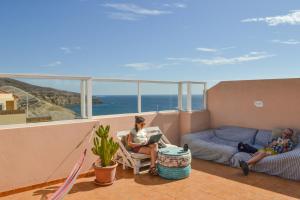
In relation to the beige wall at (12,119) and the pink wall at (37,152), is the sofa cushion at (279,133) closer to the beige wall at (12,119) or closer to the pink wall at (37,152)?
the pink wall at (37,152)

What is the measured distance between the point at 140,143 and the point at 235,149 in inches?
74.9

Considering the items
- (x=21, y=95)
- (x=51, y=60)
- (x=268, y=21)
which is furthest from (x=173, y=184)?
(x=51, y=60)

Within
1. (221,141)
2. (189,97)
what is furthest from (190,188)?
(189,97)

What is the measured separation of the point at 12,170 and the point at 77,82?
1.67 m

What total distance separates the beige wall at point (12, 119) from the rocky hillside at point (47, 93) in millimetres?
369

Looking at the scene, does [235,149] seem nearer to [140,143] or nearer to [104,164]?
[140,143]

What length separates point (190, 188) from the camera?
12.6 feet

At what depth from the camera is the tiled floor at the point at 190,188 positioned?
3551 millimetres

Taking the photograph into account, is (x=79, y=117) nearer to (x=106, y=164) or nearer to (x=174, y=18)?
(x=106, y=164)

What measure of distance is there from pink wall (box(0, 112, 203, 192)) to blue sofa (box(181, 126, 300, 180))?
2.30 meters

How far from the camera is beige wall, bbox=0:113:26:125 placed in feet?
12.0

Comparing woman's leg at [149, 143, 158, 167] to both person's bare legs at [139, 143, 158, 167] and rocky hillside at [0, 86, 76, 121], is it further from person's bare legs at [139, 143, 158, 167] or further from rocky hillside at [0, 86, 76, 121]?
rocky hillside at [0, 86, 76, 121]

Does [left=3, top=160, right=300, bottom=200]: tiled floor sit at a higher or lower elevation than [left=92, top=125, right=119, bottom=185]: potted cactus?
lower

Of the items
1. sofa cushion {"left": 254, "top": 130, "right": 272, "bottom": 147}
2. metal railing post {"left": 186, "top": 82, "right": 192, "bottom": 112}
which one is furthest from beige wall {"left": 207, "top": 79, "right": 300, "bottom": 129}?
metal railing post {"left": 186, "top": 82, "right": 192, "bottom": 112}
